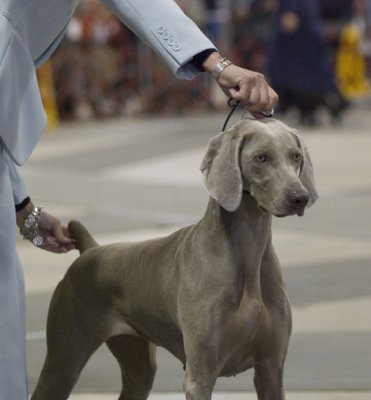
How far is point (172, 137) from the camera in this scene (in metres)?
18.3

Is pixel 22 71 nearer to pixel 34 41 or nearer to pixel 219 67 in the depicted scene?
pixel 34 41

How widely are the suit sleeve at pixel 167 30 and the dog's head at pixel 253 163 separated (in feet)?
0.75

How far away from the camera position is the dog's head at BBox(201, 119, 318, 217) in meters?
4.05

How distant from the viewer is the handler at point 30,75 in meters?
4.07

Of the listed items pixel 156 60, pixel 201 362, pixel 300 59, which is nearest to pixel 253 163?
pixel 201 362

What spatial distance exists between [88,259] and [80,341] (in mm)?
277

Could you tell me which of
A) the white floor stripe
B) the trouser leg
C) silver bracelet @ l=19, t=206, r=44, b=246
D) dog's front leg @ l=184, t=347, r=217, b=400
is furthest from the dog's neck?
the white floor stripe

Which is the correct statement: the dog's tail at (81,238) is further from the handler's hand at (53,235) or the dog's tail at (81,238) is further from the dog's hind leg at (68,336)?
the dog's hind leg at (68,336)

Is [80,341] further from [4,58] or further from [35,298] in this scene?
[35,298]

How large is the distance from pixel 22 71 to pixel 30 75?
4 centimetres

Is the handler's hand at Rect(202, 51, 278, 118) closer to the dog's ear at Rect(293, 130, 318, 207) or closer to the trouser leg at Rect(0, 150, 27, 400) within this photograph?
the dog's ear at Rect(293, 130, 318, 207)

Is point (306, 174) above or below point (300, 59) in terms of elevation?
above

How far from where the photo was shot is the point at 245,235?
167 inches

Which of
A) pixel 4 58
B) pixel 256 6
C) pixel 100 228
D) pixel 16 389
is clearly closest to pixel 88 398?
pixel 16 389
